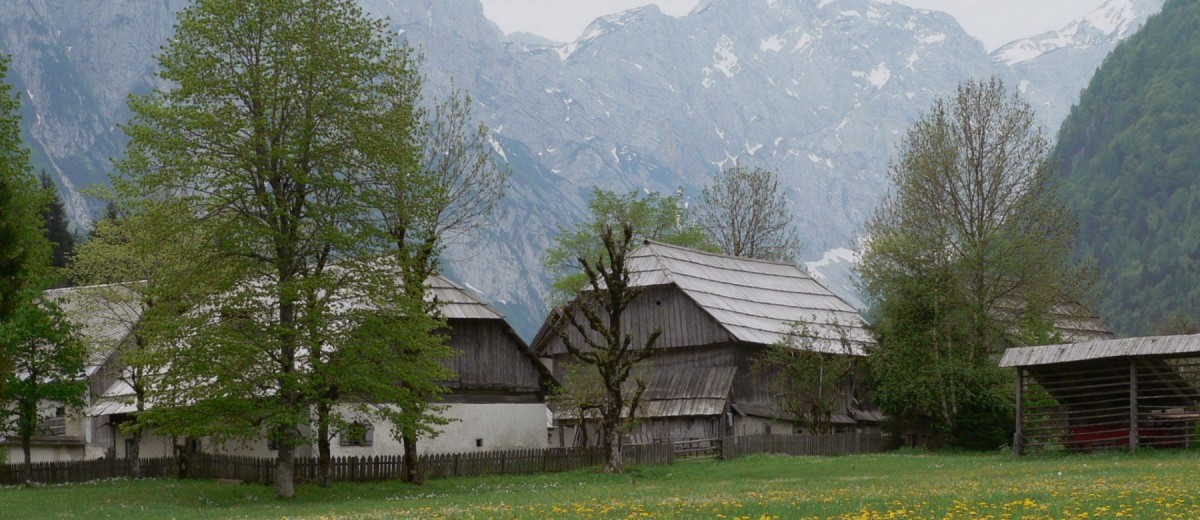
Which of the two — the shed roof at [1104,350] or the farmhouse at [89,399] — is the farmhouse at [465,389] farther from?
the shed roof at [1104,350]

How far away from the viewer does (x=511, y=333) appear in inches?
1891

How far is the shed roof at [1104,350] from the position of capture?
34750mm

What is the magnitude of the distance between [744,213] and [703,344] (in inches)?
1232

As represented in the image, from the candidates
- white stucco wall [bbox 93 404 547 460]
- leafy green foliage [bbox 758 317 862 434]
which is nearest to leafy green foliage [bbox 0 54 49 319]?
white stucco wall [bbox 93 404 547 460]

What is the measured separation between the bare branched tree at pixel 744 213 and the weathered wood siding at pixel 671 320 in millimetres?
27435

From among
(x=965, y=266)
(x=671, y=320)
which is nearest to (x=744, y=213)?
(x=671, y=320)

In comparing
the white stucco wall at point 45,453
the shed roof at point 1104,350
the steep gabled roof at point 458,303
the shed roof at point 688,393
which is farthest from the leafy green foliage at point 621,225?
the shed roof at point 1104,350

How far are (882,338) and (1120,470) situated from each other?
24.2m

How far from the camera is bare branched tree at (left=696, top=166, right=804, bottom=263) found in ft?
270

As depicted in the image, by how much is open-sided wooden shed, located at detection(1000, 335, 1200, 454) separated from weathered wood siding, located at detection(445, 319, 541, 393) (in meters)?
19.0

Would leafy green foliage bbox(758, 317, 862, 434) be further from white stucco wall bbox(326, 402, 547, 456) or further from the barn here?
white stucco wall bbox(326, 402, 547, 456)

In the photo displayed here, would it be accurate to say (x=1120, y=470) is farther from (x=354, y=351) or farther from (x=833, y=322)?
(x=833, y=322)

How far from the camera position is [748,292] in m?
59.6

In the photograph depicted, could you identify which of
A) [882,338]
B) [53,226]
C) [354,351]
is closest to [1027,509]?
[354,351]
